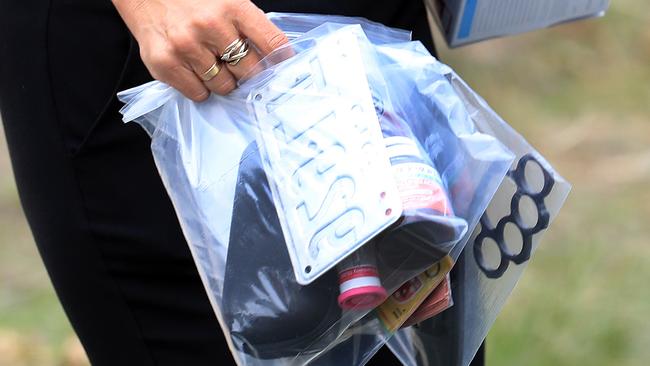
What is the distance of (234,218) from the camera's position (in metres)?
0.89

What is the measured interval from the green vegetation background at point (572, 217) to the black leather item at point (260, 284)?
146cm

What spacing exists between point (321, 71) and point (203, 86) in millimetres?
103

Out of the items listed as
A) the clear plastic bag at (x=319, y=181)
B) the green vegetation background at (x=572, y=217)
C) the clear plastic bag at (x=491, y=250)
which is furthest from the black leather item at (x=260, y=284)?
the green vegetation background at (x=572, y=217)

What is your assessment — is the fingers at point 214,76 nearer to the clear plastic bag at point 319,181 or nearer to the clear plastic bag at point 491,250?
the clear plastic bag at point 319,181

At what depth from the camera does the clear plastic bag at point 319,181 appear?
0.82 meters

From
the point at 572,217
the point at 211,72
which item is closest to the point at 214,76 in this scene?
the point at 211,72

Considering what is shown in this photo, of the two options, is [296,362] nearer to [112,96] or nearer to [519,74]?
[112,96]

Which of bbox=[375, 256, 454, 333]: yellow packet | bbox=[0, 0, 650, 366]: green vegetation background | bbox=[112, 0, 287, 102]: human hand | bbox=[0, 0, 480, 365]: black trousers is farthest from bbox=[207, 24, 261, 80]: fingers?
bbox=[0, 0, 650, 366]: green vegetation background

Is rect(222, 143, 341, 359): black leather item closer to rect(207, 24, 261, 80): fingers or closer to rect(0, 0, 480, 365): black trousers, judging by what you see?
rect(207, 24, 261, 80): fingers

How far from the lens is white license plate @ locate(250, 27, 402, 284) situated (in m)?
0.81

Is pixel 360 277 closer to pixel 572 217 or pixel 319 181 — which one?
pixel 319 181

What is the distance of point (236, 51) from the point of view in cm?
89

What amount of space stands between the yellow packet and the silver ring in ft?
0.75

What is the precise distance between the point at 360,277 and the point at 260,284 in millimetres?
95
